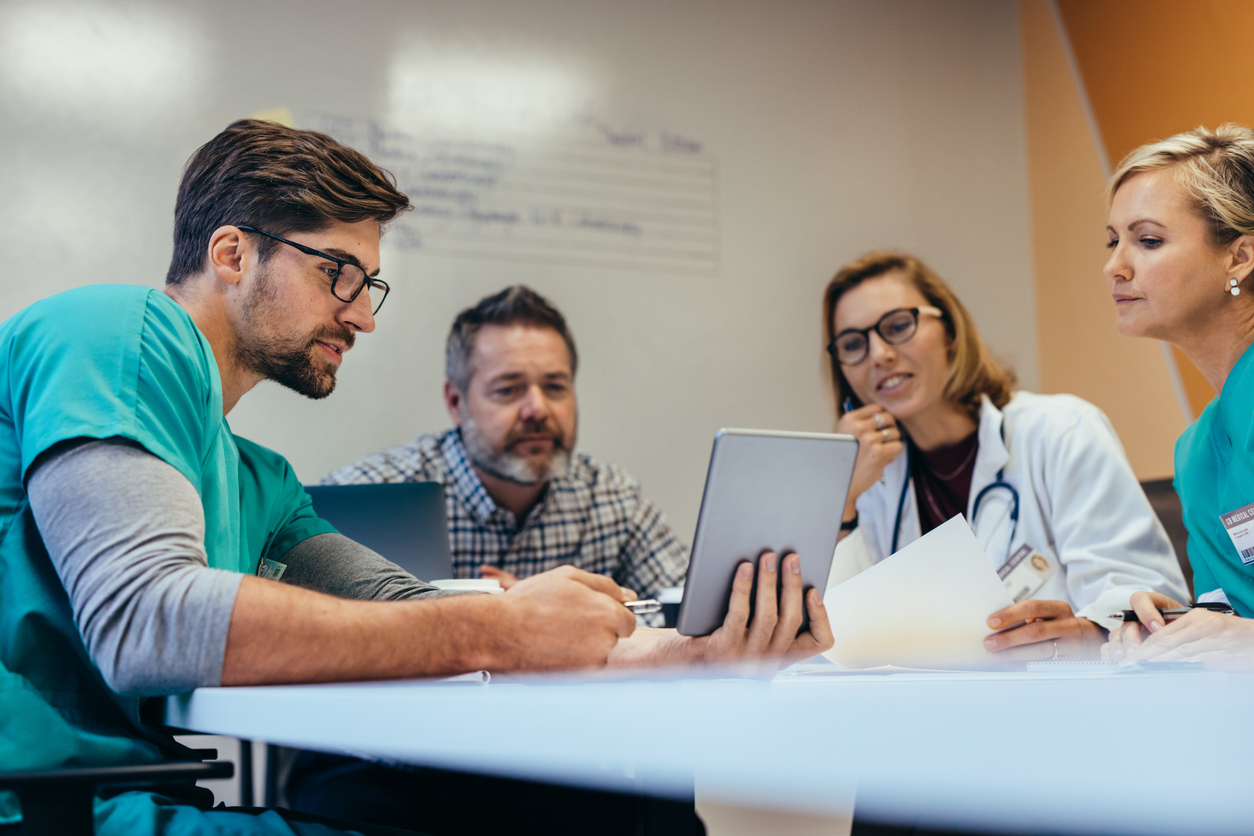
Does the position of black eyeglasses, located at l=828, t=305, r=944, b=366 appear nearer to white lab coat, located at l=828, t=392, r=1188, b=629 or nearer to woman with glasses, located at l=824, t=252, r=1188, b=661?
woman with glasses, located at l=824, t=252, r=1188, b=661

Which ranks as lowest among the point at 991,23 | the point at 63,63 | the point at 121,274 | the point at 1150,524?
the point at 1150,524

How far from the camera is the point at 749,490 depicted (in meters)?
0.79

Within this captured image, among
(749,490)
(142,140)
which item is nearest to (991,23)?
(142,140)

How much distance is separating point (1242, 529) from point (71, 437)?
51.5 inches

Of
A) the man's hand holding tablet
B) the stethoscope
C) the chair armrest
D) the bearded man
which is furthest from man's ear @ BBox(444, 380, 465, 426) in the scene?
the chair armrest

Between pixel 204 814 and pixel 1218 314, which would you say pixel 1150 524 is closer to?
pixel 1218 314

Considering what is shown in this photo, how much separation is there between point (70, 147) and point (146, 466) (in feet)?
6.65

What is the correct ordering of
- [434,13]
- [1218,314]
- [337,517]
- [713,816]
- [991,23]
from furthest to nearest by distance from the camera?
[991,23], [434,13], [713,816], [337,517], [1218,314]

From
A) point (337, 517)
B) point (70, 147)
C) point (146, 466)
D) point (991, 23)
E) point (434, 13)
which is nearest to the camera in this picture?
point (146, 466)

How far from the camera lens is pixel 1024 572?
1.69 meters

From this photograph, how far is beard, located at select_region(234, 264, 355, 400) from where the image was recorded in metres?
1.15

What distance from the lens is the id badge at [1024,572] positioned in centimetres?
167

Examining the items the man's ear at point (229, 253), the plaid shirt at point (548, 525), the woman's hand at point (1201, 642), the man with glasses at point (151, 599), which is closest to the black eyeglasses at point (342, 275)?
the man's ear at point (229, 253)

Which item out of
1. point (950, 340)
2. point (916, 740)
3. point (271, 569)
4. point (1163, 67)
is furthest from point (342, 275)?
point (1163, 67)
